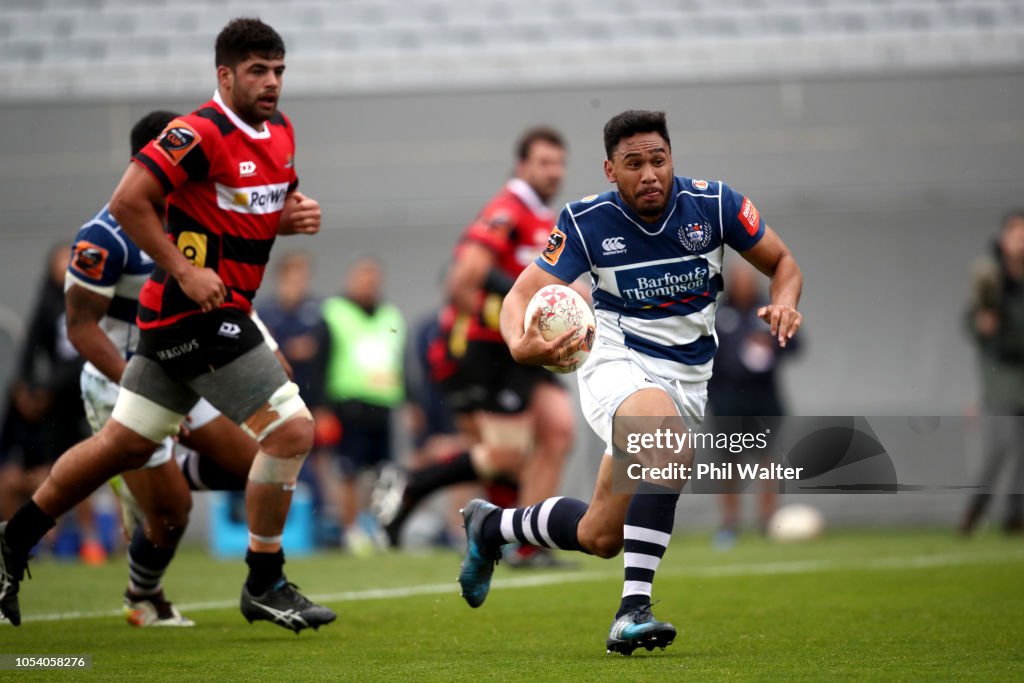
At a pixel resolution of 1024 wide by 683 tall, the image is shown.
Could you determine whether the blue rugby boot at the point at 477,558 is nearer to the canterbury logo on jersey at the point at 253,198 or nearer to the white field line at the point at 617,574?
the canterbury logo on jersey at the point at 253,198

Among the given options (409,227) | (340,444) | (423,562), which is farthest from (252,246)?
(409,227)

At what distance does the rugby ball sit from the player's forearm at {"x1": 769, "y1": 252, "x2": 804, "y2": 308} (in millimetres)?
6810

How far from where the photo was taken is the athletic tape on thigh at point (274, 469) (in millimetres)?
6012

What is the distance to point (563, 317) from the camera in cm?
523

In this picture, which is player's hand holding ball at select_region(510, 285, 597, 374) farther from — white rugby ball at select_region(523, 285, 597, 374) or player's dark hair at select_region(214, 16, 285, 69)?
player's dark hair at select_region(214, 16, 285, 69)

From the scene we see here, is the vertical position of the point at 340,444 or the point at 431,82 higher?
the point at 431,82

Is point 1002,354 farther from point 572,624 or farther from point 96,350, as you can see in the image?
point 96,350

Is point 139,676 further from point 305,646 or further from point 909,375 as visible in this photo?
point 909,375

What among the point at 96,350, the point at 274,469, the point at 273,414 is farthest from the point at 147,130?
the point at 274,469

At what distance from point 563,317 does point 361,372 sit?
7.90m

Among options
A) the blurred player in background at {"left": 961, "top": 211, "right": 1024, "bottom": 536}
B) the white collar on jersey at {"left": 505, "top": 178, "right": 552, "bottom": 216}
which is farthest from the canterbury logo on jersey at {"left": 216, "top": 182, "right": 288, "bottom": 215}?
the blurred player in background at {"left": 961, "top": 211, "right": 1024, "bottom": 536}

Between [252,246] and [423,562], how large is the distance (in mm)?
4708

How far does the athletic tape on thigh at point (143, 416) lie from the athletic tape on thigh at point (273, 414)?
0.35m

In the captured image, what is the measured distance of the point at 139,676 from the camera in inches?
197
